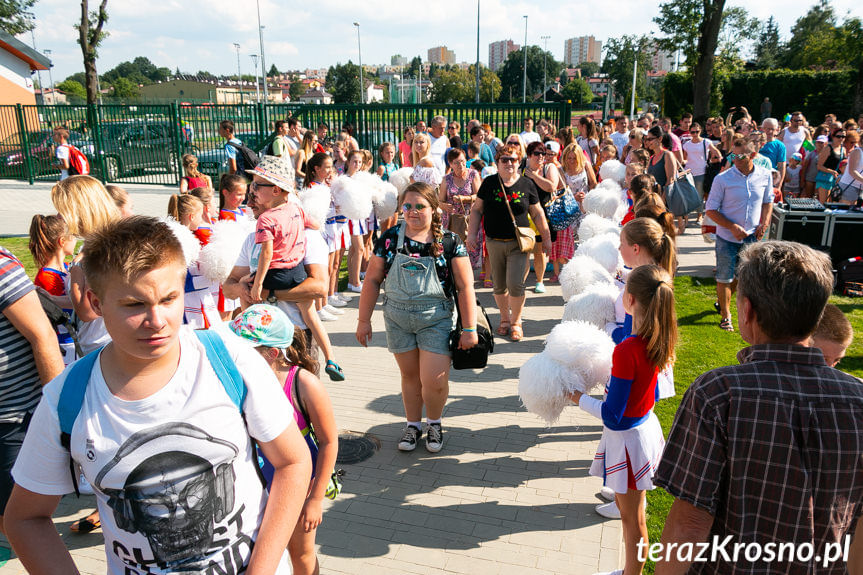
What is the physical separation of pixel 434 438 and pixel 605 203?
14.0 ft

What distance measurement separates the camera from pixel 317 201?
23.4ft

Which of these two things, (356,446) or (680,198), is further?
(680,198)

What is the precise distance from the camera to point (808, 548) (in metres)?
1.70

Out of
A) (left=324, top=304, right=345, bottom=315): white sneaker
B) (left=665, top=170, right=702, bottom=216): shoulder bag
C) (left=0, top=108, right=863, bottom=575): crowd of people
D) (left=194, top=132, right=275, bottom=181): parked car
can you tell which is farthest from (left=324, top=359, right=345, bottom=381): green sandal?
(left=194, top=132, right=275, bottom=181): parked car

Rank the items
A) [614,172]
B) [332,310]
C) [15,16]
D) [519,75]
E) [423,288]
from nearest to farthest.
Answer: [423,288]
[332,310]
[614,172]
[15,16]
[519,75]

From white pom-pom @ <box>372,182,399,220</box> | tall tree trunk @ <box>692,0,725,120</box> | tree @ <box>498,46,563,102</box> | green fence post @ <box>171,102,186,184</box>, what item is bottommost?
white pom-pom @ <box>372,182,399,220</box>

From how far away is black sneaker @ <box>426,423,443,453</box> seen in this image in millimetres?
4609

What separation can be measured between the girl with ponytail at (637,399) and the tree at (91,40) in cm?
2577

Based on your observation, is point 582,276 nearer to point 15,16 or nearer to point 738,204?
point 738,204

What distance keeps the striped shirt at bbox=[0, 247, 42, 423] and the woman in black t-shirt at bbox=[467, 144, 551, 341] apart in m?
4.70

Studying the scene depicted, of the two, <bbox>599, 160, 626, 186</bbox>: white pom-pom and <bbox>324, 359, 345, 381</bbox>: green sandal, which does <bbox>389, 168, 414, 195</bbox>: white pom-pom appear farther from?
<bbox>324, 359, 345, 381</bbox>: green sandal

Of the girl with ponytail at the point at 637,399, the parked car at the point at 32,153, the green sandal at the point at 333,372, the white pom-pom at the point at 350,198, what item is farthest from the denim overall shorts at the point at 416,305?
the parked car at the point at 32,153


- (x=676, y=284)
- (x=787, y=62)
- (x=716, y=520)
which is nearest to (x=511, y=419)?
(x=716, y=520)

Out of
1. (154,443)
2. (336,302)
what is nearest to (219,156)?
(336,302)
